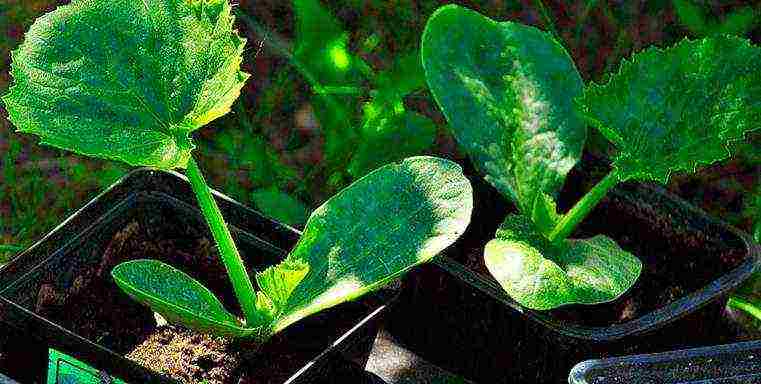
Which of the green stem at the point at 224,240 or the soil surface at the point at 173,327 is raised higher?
the green stem at the point at 224,240

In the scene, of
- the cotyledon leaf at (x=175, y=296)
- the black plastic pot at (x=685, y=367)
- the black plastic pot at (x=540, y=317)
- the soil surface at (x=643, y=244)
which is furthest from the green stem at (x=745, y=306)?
the cotyledon leaf at (x=175, y=296)

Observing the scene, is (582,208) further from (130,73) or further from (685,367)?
(130,73)

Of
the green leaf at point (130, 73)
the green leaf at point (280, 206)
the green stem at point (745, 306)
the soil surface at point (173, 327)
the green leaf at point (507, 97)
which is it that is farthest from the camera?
the green leaf at point (280, 206)

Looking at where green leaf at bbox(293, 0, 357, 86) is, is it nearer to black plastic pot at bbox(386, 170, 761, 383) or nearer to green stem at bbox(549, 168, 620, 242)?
black plastic pot at bbox(386, 170, 761, 383)

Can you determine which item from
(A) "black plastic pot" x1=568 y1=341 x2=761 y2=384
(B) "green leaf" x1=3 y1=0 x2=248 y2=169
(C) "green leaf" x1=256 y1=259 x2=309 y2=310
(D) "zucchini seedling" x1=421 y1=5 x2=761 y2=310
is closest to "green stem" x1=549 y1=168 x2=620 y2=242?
(D) "zucchini seedling" x1=421 y1=5 x2=761 y2=310

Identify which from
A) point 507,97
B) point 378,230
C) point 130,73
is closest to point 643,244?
point 507,97

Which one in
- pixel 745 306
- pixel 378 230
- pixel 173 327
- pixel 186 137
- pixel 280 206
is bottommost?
pixel 745 306

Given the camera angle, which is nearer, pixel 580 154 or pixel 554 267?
pixel 554 267

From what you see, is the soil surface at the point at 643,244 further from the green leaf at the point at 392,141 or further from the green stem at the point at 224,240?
the green stem at the point at 224,240
